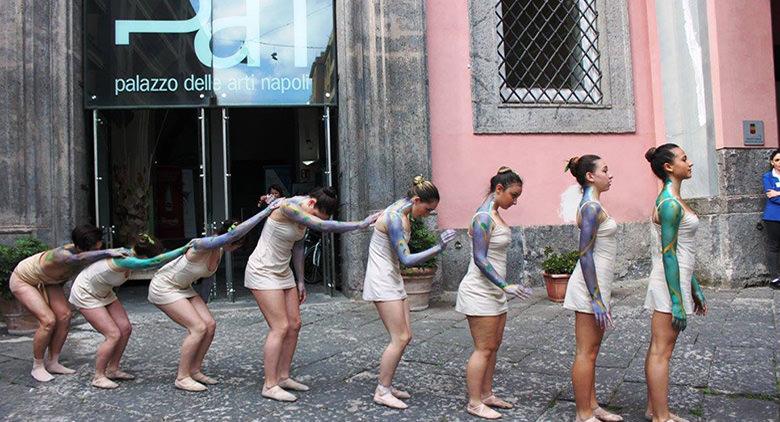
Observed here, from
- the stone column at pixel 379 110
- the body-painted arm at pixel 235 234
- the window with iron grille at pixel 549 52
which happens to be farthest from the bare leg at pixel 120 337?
the window with iron grille at pixel 549 52

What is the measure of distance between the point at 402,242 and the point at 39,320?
2819 millimetres

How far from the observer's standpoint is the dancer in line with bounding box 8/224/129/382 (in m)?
4.44

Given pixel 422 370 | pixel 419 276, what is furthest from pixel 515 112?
pixel 422 370

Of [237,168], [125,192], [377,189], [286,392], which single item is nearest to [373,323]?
[377,189]

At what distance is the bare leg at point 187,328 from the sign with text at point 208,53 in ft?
12.6

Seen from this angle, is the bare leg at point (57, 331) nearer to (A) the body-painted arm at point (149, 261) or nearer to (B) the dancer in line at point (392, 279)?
(A) the body-painted arm at point (149, 261)

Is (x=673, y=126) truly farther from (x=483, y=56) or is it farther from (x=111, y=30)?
(x=111, y=30)

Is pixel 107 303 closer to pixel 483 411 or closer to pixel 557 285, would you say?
pixel 483 411

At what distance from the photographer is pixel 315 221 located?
392 cm

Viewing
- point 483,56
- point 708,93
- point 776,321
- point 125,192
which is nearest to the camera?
point 776,321

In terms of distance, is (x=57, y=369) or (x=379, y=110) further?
(x=379, y=110)

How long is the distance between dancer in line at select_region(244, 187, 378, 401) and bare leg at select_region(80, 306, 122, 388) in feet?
3.53

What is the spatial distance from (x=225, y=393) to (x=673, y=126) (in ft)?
21.1

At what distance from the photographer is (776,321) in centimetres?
561
